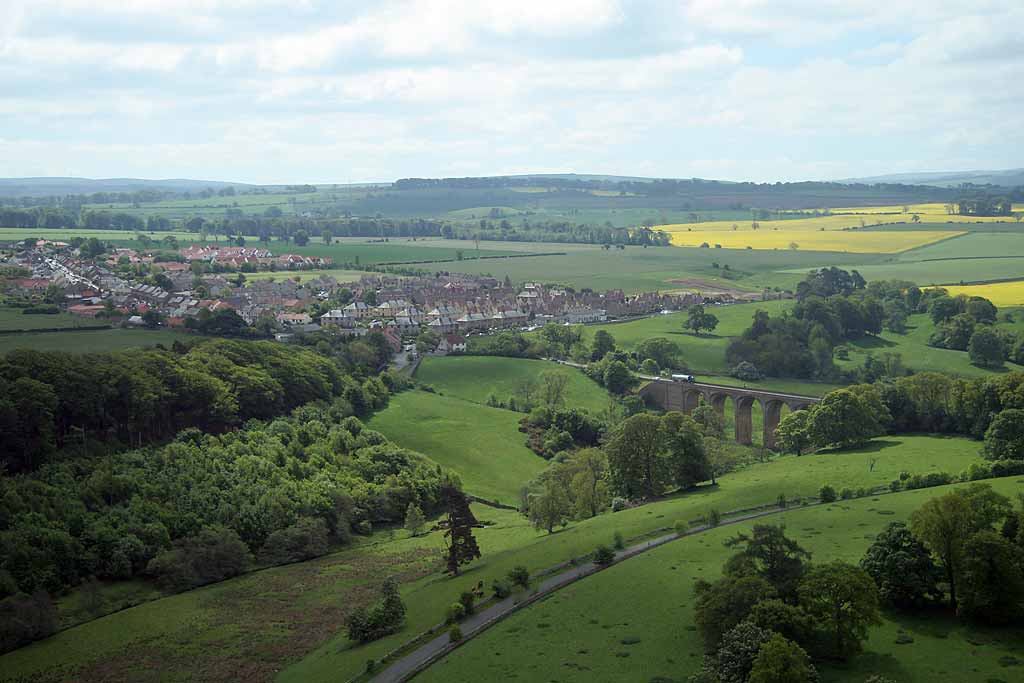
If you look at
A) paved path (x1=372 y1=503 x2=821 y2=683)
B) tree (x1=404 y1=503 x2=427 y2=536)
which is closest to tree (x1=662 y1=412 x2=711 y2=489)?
paved path (x1=372 y1=503 x2=821 y2=683)

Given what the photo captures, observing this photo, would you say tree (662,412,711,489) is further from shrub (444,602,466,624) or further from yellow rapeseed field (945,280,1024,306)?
yellow rapeseed field (945,280,1024,306)

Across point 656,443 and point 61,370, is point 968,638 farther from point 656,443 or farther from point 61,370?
point 61,370

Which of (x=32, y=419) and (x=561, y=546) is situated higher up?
(x=32, y=419)

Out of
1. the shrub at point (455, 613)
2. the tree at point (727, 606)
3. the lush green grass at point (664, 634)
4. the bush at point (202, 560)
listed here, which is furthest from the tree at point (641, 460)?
the tree at point (727, 606)

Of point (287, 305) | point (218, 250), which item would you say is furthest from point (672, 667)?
point (218, 250)

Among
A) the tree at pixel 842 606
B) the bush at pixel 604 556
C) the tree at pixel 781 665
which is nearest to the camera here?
the tree at pixel 781 665

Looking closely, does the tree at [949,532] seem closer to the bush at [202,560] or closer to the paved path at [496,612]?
the paved path at [496,612]

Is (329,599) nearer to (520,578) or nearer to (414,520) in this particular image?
(520,578)
